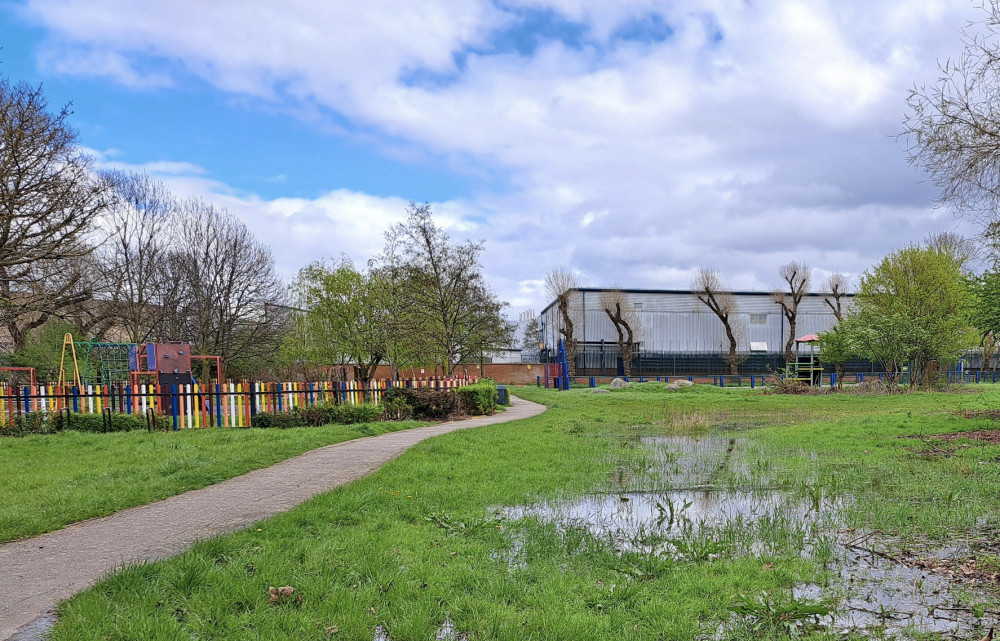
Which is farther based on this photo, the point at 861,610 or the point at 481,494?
the point at 481,494

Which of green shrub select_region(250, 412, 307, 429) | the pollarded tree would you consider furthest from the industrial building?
green shrub select_region(250, 412, 307, 429)

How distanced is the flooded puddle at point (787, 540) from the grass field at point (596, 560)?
0.07ft

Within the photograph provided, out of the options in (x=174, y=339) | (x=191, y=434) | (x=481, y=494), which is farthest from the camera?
(x=174, y=339)

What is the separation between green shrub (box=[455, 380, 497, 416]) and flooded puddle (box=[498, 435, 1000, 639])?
1131cm

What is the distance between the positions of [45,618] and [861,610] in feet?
17.1

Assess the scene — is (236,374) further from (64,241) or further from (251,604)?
(251,604)

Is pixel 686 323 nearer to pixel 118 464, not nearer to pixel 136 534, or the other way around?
pixel 118 464

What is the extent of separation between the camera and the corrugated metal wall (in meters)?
52.2

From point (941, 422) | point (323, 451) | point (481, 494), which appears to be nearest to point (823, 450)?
point (941, 422)

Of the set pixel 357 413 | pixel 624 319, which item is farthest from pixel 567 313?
pixel 357 413

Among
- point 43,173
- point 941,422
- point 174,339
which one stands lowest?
point 941,422

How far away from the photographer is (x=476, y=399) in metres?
20.5

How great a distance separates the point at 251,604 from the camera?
13.2ft

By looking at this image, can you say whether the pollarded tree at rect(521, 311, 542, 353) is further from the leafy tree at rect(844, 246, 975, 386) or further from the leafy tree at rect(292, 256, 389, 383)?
the leafy tree at rect(292, 256, 389, 383)
